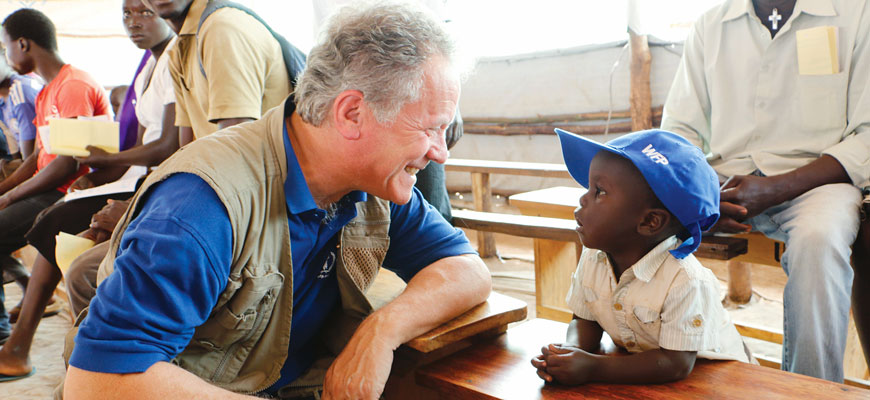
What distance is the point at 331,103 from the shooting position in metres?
1.24

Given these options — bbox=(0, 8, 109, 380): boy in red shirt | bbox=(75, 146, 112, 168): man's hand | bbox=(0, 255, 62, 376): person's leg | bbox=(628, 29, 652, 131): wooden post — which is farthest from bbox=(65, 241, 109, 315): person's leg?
bbox=(628, 29, 652, 131): wooden post

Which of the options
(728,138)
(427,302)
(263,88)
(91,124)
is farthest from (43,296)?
(728,138)

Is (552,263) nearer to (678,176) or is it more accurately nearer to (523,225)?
(523,225)

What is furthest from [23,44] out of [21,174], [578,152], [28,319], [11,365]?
[578,152]

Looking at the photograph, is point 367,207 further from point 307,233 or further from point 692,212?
point 692,212

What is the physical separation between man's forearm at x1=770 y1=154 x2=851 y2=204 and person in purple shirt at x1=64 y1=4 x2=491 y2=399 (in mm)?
1122

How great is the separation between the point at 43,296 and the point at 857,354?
3.63 meters

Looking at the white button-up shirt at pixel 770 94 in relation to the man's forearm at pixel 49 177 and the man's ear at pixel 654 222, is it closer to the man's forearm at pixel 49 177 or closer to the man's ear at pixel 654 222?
the man's ear at pixel 654 222

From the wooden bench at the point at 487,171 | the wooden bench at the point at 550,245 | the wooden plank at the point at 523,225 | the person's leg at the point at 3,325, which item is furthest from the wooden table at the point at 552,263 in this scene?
the person's leg at the point at 3,325

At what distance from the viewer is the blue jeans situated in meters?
1.75

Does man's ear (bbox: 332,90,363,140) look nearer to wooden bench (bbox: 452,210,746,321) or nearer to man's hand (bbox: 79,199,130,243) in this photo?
wooden bench (bbox: 452,210,746,321)

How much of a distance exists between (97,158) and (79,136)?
0.13 metres

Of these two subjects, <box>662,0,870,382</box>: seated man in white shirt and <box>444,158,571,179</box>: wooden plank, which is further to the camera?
<box>444,158,571,179</box>: wooden plank

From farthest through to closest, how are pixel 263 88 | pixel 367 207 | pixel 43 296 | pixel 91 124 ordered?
pixel 43 296 < pixel 91 124 < pixel 263 88 < pixel 367 207
